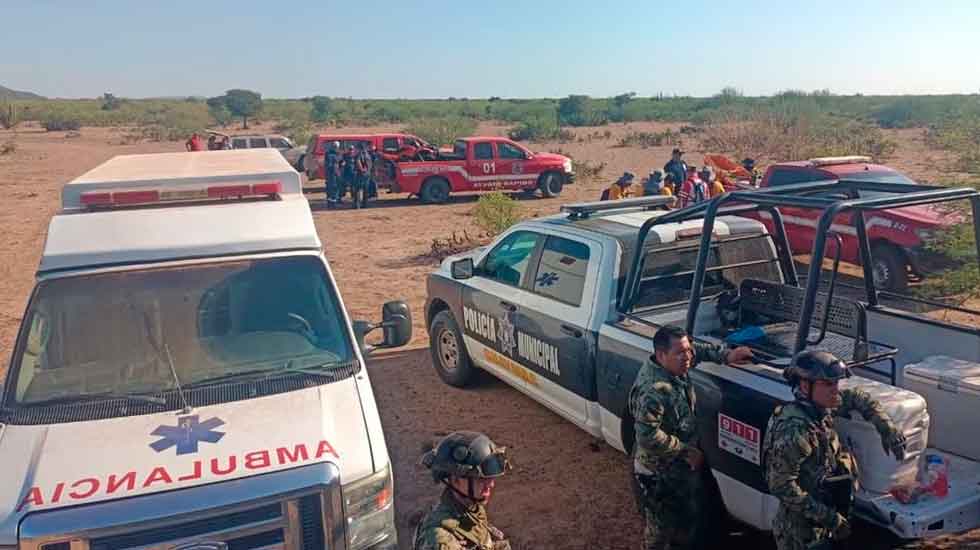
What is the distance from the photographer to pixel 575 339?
5.53m

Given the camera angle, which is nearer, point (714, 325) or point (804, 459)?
point (804, 459)

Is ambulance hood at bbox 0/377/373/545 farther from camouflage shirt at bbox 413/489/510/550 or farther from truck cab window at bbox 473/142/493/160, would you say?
truck cab window at bbox 473/142/493/160

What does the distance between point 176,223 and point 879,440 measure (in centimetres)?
382

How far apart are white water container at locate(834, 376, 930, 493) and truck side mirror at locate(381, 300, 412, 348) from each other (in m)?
2.40

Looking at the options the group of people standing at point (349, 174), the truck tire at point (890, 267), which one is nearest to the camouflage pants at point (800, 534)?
the truck tire at point (890, 267)

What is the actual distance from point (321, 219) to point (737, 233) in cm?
1455

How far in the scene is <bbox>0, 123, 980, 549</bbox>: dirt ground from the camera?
5.20 meters

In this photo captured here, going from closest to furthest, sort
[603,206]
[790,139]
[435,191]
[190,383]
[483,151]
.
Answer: [190,383] → [603,206] → [435,191] → [483,151] → [790,139]

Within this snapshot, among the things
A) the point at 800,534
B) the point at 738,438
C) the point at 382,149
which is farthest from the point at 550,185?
the point at 800,534

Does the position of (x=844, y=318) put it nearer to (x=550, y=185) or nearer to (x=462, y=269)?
(x=462, y=269)

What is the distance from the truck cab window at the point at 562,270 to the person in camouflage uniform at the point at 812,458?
88.1 inches

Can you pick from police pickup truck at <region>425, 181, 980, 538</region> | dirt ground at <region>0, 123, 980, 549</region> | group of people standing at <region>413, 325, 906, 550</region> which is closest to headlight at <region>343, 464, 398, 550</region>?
group of people standing at <region>413, 325, 906, 550</region>

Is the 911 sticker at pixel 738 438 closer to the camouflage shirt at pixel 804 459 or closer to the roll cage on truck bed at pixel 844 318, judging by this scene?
the roll cage on truck bed at pixel 844 318

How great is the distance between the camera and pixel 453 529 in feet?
9.14
